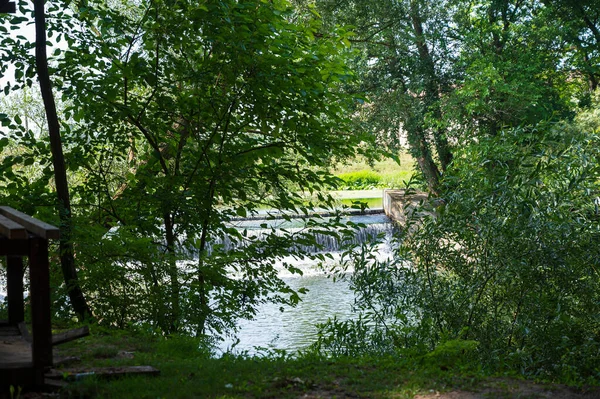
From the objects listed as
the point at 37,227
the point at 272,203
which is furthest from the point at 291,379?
the point at 272,203

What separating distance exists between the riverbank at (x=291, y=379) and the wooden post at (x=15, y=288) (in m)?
0.43

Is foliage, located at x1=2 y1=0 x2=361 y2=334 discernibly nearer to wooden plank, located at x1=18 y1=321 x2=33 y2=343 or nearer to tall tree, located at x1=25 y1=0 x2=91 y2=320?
tall tree, located at x1=25 y1=0 x2=91 y2=320

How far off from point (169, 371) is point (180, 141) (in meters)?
3.83

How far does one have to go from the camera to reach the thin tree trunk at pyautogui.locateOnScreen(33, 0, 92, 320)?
6.29 m

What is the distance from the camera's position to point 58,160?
6.47 m

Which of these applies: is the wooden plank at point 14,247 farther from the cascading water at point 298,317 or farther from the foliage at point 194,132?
the cascading water at point 298,317

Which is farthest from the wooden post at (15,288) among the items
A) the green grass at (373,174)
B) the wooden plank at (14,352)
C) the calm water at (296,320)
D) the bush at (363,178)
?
the bush at (363,178)

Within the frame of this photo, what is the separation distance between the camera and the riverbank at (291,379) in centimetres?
388

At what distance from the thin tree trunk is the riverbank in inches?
53.2

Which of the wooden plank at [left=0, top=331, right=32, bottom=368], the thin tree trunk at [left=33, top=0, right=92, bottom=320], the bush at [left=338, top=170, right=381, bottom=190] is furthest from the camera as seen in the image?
the bush at [left=338, top=170, right=381, bottom=190]

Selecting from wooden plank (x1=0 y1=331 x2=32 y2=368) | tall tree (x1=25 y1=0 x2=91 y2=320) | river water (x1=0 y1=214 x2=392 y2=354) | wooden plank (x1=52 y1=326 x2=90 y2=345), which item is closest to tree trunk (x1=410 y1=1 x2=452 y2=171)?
river water (x1=0 y1=214 x2=392 y2=354)

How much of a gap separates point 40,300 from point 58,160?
3.27m

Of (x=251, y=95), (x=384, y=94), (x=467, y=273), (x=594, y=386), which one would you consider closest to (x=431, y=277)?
(x=467, y=273)

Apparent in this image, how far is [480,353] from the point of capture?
5.54 meters
